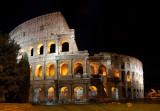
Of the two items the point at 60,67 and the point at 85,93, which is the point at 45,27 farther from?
the point at 85,93

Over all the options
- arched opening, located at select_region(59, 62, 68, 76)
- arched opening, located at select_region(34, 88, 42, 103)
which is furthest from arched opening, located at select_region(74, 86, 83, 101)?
arched opening, located at select_region(34, 88, 42, 103)

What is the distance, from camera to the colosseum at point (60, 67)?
27234 mm

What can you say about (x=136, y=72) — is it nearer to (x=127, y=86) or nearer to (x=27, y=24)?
(x=127, y=86)

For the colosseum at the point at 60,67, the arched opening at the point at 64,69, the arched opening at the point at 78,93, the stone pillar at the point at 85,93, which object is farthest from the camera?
the arched opening at the point at 78,93

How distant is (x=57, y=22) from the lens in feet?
103

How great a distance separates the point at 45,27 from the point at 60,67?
831 cm

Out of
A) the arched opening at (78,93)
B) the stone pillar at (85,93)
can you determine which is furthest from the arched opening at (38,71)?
the stone pillar at (85,93)

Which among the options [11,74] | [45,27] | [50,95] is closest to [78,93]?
[50,95]

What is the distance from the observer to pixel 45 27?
3195cm

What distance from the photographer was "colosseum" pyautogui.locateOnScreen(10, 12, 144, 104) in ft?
89.4

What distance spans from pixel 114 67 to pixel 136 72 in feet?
30.6

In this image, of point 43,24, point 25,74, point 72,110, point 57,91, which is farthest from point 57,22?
point 72,110

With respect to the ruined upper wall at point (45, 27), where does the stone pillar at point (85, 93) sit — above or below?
below

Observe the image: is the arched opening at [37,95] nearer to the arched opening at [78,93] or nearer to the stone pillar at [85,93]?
the arched opening at [78,93]
